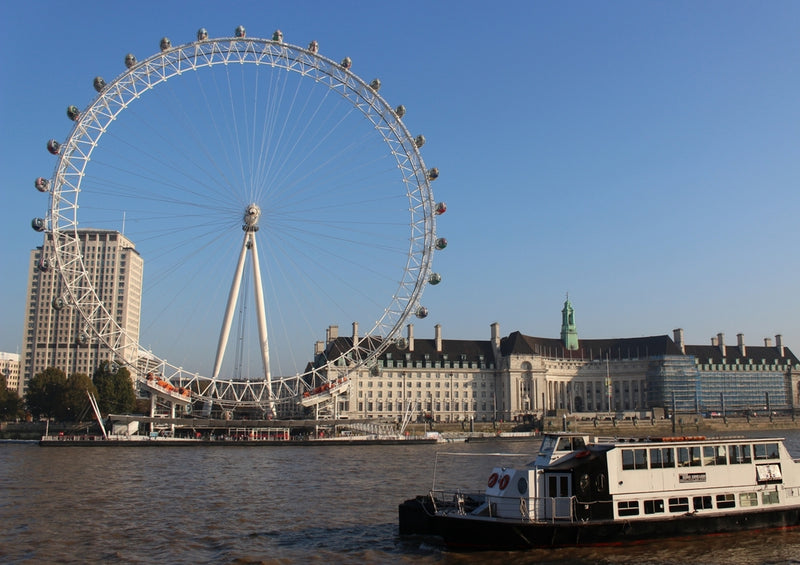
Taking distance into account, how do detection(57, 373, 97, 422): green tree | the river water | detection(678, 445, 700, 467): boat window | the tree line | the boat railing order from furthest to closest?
the tree line
detection(57, 373, 97, 422): green tree
detection(678, 445, 700, 467): boat window
the boat railing
the river water

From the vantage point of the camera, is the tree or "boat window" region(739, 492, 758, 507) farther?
the tree

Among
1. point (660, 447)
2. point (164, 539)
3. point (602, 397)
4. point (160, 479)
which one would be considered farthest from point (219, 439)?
point (602, 397)

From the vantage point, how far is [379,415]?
141875 mm

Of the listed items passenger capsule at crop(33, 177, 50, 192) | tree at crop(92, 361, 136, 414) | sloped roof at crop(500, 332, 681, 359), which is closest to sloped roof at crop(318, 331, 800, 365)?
sloped roof at crop(500, 332, 681, 359)

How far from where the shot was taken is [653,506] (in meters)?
29.5

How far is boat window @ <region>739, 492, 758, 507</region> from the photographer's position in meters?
31.1

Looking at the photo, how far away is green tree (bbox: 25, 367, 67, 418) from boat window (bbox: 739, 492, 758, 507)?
362ft

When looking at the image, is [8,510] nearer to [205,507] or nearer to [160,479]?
[205,507]

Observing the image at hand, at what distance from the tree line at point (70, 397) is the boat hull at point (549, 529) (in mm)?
98037

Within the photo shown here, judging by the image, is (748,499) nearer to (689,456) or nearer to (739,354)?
(689,456)

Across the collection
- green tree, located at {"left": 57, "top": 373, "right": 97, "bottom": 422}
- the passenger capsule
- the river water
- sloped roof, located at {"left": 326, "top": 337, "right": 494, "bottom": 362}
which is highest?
the passenger capsule

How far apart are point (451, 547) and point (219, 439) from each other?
71.9m

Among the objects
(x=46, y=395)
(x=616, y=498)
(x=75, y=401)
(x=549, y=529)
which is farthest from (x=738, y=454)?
(x=46, y=395)

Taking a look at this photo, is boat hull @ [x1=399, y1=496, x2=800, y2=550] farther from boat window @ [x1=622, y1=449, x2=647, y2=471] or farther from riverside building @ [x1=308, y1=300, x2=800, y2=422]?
riverside building @ [x1=308, y1=300, x2=800, y2=422]
